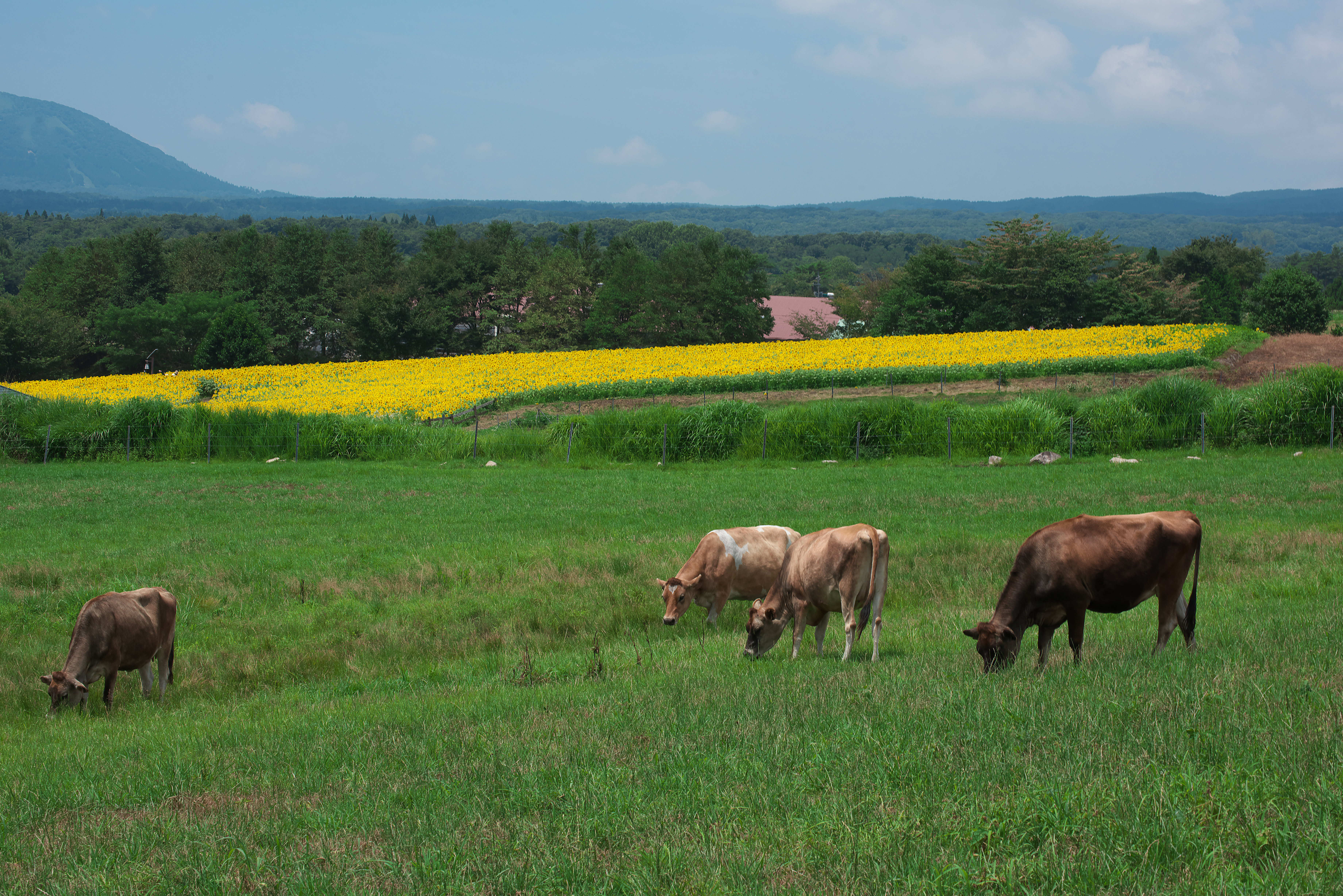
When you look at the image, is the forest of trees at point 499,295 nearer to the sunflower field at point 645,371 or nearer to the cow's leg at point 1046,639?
the sunflower field at point 645,371

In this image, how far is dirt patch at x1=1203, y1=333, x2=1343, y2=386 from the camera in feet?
154

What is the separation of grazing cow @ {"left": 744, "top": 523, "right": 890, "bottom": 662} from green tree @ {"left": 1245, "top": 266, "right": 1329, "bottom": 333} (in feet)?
254

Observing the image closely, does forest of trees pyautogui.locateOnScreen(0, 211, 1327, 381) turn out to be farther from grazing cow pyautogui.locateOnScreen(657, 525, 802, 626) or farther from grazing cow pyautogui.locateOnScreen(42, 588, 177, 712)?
grazing cow pyautogui.locateOnScreen(42, 588, 177, 712)

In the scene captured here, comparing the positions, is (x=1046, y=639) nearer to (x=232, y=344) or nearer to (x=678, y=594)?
(x=678, y=594)

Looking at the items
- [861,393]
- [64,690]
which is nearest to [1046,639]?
[64,690]

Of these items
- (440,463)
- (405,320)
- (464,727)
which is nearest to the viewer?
(464,727)

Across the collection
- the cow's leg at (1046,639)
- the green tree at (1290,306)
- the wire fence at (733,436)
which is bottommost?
the wire fence at (733,436)

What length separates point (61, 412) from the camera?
4125 centimetres

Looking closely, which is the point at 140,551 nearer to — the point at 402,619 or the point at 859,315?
the point at 402,619

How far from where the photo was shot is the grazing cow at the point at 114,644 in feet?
37.3

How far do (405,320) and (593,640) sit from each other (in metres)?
81.4

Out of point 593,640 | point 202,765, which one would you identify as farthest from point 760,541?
point 202,765

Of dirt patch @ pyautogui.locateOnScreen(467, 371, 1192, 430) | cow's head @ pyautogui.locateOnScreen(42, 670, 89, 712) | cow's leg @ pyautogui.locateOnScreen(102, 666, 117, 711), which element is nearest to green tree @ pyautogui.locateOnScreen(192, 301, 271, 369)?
dirt patch @ pyautogui.locateOnScreen(467, 371, 1192, 430)

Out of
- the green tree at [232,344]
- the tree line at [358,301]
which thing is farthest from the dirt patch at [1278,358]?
the green tree at [232,344]
